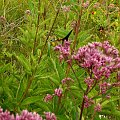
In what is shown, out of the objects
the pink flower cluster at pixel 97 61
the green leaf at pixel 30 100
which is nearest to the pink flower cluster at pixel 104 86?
the pink flower cluster at pixel 97 61

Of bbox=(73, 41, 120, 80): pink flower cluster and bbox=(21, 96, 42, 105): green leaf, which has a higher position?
bbox=(73, 41, 120, 80): pink flower cluster

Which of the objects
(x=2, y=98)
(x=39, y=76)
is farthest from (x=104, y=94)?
(x=2, y=98)

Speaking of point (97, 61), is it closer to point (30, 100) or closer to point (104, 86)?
point (104, 86)

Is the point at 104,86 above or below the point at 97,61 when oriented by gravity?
below

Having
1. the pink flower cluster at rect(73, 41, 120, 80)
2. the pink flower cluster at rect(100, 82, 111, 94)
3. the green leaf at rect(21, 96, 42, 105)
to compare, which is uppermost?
the pink flower cluster at rect(73, 41, 120, 80)

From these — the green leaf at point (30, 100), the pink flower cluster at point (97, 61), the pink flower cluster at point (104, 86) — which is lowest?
the green leaf at point (30, 100)

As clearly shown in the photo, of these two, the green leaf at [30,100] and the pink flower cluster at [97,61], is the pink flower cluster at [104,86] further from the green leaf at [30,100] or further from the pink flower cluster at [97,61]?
the green leaf at [30,100]

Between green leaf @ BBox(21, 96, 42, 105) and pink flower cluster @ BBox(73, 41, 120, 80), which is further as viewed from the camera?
green leaf @ BBox(21, 96, 42, 105)

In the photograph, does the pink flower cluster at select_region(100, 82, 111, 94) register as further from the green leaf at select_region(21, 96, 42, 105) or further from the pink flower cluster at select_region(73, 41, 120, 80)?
the green leaf at select_region(21, 96, 42, 105)

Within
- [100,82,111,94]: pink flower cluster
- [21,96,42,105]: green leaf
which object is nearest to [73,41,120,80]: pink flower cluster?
[100,82,111,94]: pink flower cluster

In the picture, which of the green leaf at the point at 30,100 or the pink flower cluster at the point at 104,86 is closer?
the pink flower cluster at the point at 104,86

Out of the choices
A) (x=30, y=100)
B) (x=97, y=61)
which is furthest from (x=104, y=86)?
(x=30, y=100)

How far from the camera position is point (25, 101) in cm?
170

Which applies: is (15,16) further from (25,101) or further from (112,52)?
(112,52)
